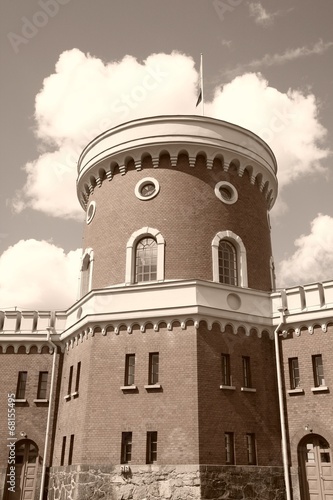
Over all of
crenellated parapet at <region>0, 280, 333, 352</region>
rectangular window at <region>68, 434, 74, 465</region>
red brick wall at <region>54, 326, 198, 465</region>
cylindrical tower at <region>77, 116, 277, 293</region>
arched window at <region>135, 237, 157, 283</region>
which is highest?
cylindrical tower at <region>77, 116, 277, 293</region>

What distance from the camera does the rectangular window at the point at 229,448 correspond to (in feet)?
58.7

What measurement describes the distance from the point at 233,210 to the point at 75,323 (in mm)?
8706

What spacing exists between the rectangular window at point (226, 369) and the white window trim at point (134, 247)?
406cm

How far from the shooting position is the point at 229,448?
18.1m

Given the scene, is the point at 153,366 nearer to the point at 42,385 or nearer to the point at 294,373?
the point at 294,373

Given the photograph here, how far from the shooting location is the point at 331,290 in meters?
20.4

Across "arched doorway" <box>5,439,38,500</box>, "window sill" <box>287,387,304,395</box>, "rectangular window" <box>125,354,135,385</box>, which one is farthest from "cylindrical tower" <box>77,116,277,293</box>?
"arched doorway" <box>5,439,38,500</box>

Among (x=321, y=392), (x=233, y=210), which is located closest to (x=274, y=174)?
(x=233, y=210)

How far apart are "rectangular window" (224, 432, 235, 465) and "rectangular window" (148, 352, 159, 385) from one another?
3.30 meters

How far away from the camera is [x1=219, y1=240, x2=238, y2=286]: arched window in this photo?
21516mm

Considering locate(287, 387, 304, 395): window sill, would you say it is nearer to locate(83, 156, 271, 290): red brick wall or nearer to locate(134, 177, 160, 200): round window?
locate(83, 156, 271, 290): red brick wall

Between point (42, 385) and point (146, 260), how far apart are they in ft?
26.3

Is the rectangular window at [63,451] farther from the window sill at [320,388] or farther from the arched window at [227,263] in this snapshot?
the window sill at [320,388]

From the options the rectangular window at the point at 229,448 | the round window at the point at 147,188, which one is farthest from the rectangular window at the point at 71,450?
the round window at the point at 147,188
